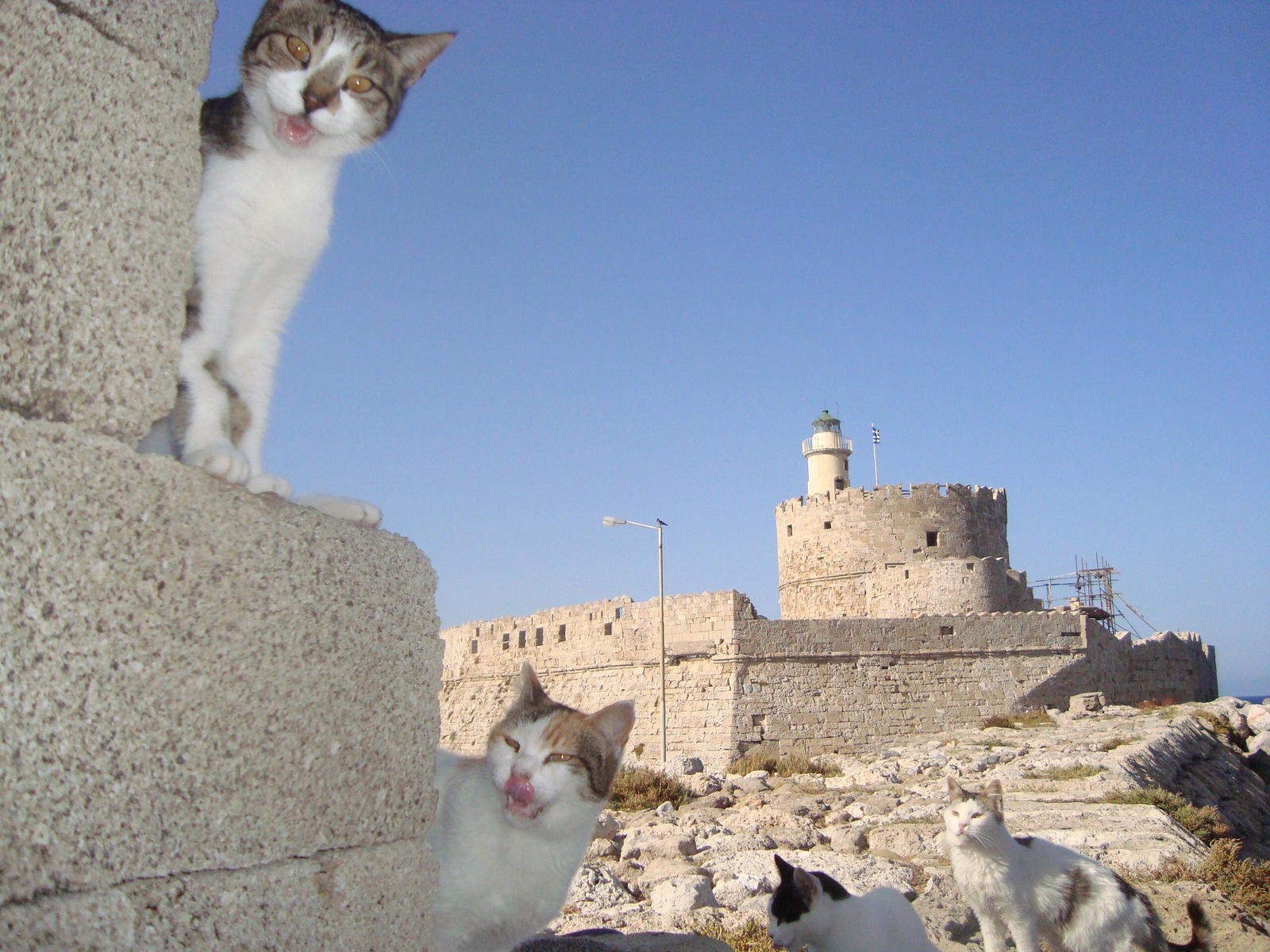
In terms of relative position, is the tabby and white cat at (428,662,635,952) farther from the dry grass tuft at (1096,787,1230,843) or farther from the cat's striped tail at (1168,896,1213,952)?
the dry grass tuft at (1096,787,1230,843)

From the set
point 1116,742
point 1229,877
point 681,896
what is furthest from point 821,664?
point 681,896

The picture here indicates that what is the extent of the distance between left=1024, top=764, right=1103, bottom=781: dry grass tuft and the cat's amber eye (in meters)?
10.4

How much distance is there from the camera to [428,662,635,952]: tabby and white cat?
2164 millimetres

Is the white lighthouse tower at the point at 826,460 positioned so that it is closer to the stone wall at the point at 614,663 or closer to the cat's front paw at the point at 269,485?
the stone wall at the point at 614,663

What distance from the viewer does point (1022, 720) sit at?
18656 mm

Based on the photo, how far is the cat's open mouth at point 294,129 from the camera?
178cm

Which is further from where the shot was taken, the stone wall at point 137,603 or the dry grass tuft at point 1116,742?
the dry grass tuft at point 1116,742

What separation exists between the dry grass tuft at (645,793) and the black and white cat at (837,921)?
6.43 metres

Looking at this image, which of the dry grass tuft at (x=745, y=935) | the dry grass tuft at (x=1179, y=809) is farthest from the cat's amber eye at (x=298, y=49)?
the dry grass tuft at (x=1179, y=809)

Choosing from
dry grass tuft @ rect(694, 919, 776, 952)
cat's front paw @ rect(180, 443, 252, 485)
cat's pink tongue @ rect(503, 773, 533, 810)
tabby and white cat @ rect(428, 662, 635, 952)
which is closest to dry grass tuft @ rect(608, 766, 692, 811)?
dry grass tuft @ rect(694, 919, 776, 952)

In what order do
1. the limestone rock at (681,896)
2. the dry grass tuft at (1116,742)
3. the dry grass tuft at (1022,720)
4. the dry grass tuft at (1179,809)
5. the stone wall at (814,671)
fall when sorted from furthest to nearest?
1. the stone wall at (814,671)
2. the dry grass tuft at (1022,720)
3. the dry grass tuft at (1116,742)
4. the dry grass tuft at (1179,809)
5. the limestone rock at (681,896)

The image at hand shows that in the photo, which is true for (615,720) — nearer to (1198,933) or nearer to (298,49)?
(298,49)

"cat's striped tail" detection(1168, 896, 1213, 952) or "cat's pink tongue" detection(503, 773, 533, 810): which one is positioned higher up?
"cat's pink tongue" detection(503, 773, 533, 810)

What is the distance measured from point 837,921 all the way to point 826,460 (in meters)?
32.0
